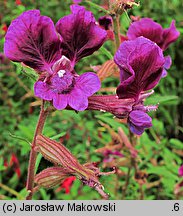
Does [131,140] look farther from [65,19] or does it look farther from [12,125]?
[12,125]

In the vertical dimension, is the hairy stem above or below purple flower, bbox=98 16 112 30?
below

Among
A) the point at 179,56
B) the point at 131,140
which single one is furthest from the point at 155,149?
the point at 179,56

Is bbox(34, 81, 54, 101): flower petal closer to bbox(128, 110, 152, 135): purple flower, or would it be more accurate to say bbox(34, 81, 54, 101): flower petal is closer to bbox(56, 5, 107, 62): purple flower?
bbox(56, 5, 107, 62): purple flower

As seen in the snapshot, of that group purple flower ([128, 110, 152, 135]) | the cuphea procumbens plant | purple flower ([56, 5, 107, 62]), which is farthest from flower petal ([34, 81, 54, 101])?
purple flower ([128, 110, 152, 135])

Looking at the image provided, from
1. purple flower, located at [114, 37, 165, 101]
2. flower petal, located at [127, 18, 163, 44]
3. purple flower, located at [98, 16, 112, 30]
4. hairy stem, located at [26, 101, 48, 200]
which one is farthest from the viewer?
purple flower, located at [98, 16, 112, 30]

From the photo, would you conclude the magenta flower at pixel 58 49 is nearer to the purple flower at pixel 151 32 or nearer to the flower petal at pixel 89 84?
the flower petal at pixel 89 84

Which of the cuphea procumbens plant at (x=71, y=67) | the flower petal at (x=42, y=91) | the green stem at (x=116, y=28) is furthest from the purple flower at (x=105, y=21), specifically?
the flower petal at (x=42, y=91)

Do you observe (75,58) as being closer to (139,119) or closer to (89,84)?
(89,84)

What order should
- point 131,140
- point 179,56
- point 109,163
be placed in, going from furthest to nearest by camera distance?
point 179,56, point 109,163, point 131,140

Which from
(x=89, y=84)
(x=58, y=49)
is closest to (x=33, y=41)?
(x=58, y=49)
